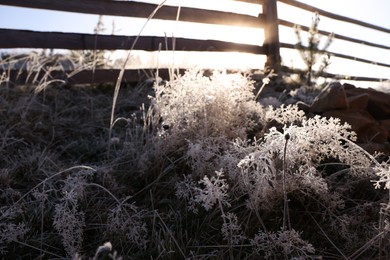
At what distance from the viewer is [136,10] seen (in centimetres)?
501

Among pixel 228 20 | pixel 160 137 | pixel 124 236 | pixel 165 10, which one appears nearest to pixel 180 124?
pixel 160 137

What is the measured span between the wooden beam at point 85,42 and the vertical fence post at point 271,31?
103cm

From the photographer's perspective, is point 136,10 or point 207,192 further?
point 136,10

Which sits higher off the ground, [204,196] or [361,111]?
[361,111]

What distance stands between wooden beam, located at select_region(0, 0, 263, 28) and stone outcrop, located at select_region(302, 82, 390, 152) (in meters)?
2.85

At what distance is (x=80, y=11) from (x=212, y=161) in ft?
11.0

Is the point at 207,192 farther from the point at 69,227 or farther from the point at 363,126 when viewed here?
the point at 363,126

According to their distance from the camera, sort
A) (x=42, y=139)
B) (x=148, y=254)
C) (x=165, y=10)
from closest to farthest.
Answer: (x=148, y=254) → (x=42, y=139) → (x=165, y=10)

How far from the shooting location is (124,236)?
168 centimetres

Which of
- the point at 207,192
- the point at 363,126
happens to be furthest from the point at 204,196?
the point at 363,126

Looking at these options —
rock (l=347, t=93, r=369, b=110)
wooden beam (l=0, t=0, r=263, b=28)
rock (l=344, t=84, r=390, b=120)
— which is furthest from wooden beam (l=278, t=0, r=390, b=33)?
rock (l=347, t=93, r=369, b=110)

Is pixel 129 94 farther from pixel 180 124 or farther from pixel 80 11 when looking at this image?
pixel 180 124

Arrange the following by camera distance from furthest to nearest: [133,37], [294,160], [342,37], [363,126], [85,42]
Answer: [342,37], [133,37], [85,42], [363,126], [294,160]

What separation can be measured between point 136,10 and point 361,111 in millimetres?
3277
